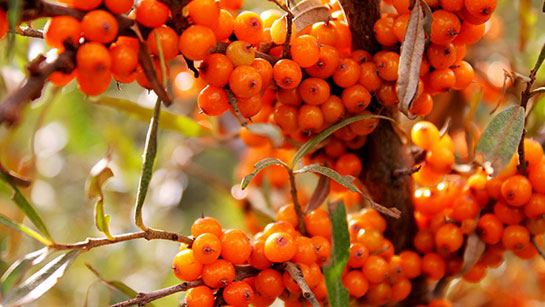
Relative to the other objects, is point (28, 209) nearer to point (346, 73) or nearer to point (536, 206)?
point (346, 73)

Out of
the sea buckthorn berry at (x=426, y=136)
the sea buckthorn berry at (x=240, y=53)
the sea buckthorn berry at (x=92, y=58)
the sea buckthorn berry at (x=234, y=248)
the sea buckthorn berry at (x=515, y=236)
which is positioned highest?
the sea buckthorn berry at (x=92, y=58)

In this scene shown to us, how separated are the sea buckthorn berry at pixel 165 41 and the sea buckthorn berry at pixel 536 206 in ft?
2.00

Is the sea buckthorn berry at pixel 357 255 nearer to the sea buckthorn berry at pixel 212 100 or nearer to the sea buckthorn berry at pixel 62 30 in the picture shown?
the sea buckthorn berry at pixel 212 100

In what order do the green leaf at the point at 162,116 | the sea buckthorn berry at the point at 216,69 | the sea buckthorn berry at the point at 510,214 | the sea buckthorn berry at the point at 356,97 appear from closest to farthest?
the sea buckthorn berry at the point at 216,69
the sea buckthorn berry at the point at 356,97
the sea buckthorn berry at the point at 510,214
the green leaf at the point at 162,116

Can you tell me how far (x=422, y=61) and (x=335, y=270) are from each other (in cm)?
33

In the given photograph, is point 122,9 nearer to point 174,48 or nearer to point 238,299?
point 174,48

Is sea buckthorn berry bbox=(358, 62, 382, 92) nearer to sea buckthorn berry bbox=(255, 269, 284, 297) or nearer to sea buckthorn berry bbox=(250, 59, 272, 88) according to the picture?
sea buckthorn berry bbox=(250, 59, 272, 88)

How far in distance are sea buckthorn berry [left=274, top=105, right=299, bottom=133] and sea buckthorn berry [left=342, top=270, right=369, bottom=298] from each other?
25cm

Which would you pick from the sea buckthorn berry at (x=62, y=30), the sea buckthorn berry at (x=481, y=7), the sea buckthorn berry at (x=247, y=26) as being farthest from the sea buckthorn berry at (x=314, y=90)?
the sea buckthorn berry at (x=62, y=30)

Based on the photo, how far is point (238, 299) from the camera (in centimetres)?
74

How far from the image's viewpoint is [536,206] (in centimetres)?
87

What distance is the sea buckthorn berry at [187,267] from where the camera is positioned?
75 centimetres

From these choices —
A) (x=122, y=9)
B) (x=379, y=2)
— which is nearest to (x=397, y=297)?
(x=379, y=2)

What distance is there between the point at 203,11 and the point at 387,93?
31 centimetres
